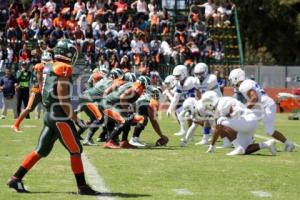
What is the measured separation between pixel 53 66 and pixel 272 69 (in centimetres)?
2251

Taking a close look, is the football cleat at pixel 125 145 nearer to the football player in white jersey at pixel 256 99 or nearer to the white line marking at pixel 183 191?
the football player in white jersey at pixel 256 99

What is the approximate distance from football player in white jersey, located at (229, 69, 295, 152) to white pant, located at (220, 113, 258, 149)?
0.22 m

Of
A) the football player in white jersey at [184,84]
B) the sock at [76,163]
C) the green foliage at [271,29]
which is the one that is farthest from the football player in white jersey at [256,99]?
the green foliage at [271,29]

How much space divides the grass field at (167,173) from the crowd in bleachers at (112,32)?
40.2 feet

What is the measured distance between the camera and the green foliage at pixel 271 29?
123 ft

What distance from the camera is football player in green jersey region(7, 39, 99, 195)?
8.42m

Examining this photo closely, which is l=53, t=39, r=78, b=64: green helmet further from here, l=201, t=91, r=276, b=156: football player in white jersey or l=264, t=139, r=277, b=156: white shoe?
l=264, t=139, r=277, b=156: white shoe

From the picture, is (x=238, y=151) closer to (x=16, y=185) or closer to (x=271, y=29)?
(x=16, y=185)

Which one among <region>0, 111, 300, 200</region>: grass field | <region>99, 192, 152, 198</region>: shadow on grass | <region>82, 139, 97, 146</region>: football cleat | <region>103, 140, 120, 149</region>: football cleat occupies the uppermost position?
<region>99, 192, 152, 198</region>: shadow on grass

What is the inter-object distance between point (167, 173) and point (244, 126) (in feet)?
9.47

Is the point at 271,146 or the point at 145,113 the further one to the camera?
the point at 145,113

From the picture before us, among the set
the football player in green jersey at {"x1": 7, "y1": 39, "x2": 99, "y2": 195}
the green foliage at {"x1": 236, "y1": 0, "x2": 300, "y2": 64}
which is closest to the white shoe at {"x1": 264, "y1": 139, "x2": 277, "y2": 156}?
the football player in green jersey at {"x1": 7, "y1": 39, "x2": 99, "y2": 195}

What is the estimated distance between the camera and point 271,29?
38812 mm

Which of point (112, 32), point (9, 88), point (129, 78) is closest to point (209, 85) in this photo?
point (129, 78)
